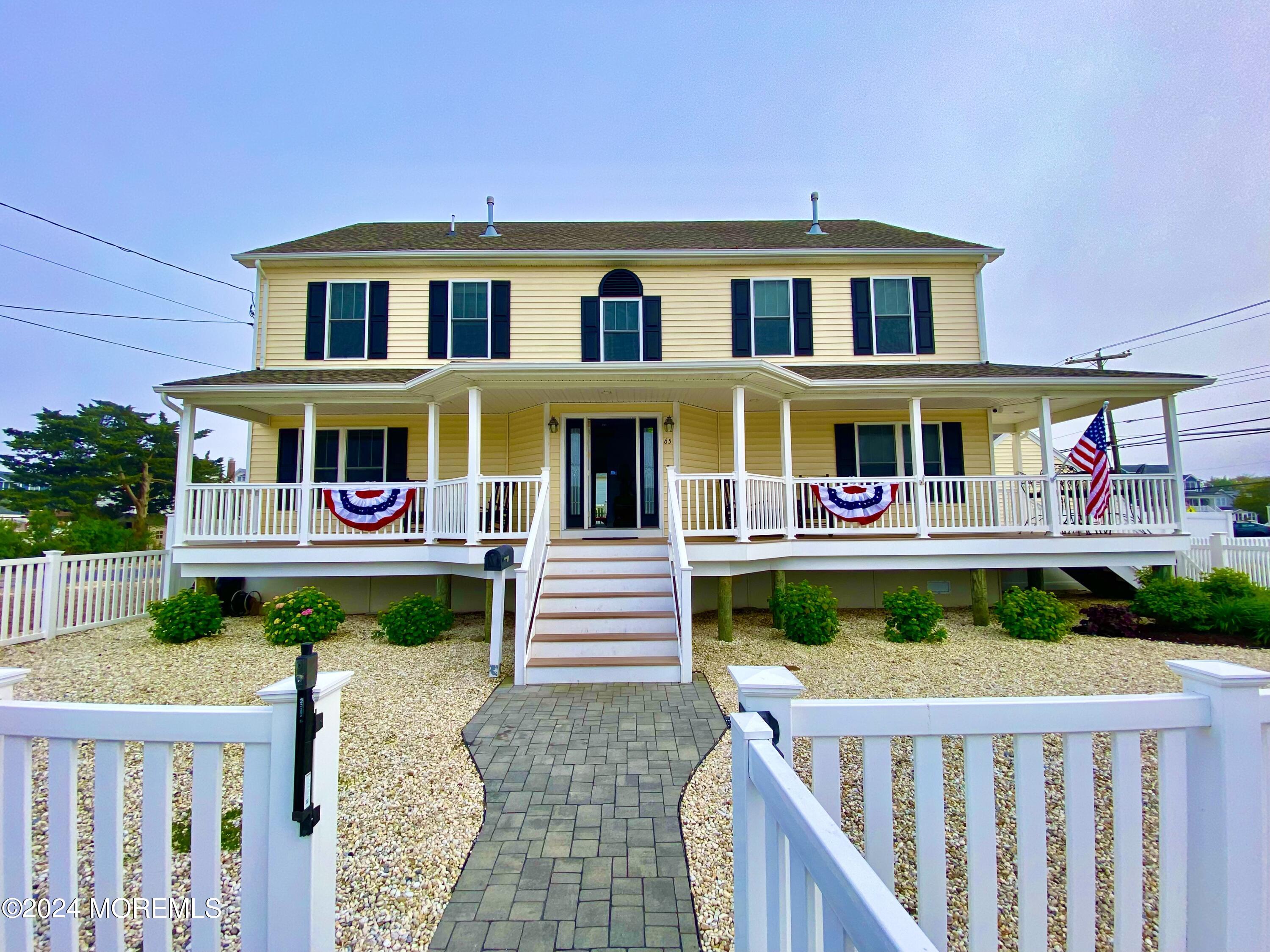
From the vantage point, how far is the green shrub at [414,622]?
7598mm

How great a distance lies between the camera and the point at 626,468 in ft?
34.4

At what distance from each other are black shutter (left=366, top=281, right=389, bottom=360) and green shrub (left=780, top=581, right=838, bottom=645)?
29.6 ft

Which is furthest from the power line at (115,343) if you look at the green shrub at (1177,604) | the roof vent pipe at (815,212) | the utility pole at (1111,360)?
the utility pole at (1111,360)

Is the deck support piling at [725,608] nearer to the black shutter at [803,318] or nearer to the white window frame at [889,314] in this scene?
the black shutter at [803,318]

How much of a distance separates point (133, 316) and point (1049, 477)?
30435mm

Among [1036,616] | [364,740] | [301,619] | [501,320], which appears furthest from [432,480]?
[1036,616]

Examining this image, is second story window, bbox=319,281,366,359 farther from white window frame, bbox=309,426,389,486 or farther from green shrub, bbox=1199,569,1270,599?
green shrub, bbox=1199,569,1270,599

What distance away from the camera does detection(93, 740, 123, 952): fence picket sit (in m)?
1.65

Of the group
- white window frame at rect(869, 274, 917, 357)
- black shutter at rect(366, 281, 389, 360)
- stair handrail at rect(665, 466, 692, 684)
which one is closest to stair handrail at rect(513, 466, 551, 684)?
stair handrail at rect(665, 466, 692, 684)

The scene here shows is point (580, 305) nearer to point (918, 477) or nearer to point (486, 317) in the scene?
point (486, 317)

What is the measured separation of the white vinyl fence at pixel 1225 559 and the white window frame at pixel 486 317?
45.2ft

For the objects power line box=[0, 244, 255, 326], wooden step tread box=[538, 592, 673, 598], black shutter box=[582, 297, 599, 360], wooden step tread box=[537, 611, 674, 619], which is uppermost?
power line box=[0, 244, 255, 326]

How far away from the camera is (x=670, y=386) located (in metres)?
8.66

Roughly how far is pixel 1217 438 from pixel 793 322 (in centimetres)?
3255
